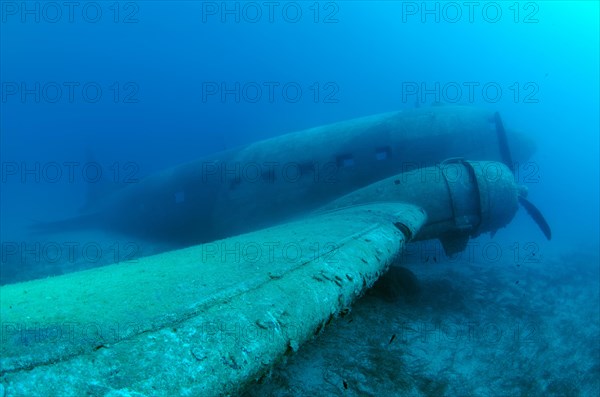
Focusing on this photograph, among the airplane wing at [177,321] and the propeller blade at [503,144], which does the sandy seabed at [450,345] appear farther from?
the propeller blade at [503,144]

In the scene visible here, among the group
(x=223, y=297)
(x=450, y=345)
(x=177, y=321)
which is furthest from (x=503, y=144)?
(x=177, y=321)

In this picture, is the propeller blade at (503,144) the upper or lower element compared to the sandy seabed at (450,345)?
upper

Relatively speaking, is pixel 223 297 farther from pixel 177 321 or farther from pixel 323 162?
pixel 323 162

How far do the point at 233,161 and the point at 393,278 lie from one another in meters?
5.72

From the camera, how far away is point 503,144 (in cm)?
865

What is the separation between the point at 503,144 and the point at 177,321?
9312 mm

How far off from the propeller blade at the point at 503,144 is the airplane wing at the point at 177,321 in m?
7.36

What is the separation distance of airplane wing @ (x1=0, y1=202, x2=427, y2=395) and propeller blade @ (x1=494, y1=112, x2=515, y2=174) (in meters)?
7.36

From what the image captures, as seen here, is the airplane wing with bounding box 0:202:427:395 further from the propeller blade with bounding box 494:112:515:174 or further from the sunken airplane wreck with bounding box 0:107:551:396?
the propeller blade with bounding box 494:112:515:174

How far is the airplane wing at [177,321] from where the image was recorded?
1320 mm

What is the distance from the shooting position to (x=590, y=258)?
1549 cm

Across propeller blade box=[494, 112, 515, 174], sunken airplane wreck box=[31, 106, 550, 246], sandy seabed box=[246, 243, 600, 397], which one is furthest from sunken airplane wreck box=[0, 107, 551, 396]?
sandy seabed box=[246, 243, 600, 397]

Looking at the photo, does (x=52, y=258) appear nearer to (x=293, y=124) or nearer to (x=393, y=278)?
(x=393, y=278)

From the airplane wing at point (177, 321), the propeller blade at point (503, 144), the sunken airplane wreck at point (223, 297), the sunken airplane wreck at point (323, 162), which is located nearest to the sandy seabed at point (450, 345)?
the sunken airplane wreck at point (223, 297)
